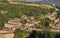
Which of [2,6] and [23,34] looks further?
[2,6]

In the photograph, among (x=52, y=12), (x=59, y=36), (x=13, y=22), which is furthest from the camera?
(x=52, y=12)

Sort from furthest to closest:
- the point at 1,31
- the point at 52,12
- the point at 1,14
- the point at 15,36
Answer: the point at 52,12 < the point at 1,14 < the point at 1,31 < the point at 15,36

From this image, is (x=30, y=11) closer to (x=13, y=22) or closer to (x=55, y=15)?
(x=55, y=15)

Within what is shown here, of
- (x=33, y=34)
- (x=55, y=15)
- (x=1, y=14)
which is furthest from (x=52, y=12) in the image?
(x=33, y=34)

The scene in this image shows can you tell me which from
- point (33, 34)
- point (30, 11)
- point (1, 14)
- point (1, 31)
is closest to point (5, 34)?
point (1, 31)

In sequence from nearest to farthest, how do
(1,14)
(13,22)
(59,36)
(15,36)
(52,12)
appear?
(59,36) → (15,36) → (13,22) → (1,14) → (52,12)

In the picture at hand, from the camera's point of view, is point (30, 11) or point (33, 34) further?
point (30, 11)

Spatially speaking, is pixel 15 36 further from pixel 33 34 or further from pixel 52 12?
pixel 52 12

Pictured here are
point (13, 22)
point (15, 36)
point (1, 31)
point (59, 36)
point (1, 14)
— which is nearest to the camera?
point (59, 36)
